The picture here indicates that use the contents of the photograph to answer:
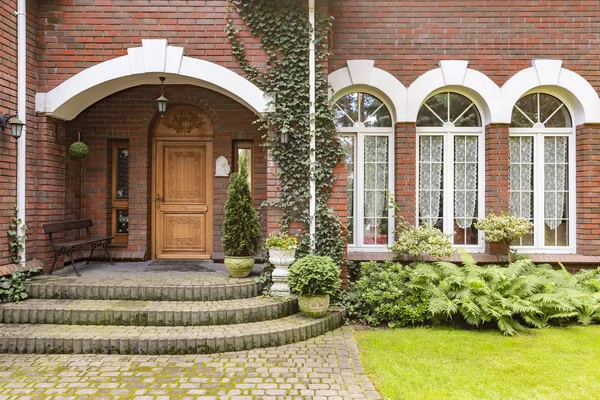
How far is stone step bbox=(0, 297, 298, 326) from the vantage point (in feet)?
15.7

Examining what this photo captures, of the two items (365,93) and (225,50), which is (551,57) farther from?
(225,50)

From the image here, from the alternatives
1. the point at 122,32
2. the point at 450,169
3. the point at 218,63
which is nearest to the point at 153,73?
the point at 122,32

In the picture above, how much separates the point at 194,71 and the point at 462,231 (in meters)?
4.78

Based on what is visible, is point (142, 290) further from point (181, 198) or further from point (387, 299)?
point (387, 299)

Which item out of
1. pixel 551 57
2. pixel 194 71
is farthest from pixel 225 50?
pixel 551 57

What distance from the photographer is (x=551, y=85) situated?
21.3 ft

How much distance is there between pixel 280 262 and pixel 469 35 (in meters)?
4.60

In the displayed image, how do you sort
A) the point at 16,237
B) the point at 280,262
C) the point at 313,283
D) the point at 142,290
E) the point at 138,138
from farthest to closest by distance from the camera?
1. the point at 138,138
2. the point at 16,237
3. the point at 280,262
4. the point at 142,290
5. the point at 313,283

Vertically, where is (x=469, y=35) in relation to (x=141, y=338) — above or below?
above

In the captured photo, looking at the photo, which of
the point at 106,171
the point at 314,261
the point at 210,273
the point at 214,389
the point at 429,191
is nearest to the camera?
the point at 214,389

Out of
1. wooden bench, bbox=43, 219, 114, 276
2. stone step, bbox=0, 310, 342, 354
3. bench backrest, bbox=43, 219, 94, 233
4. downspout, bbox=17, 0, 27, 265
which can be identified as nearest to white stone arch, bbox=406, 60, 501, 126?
stone step, bbox=0, 310, 342, 354

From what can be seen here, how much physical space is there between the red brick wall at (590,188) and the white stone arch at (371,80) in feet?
9.45

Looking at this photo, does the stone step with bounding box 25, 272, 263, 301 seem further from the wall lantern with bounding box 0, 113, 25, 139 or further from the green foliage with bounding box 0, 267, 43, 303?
the wall lantern with bounding box 0, 113, 25, 139

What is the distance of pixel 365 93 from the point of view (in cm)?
675
